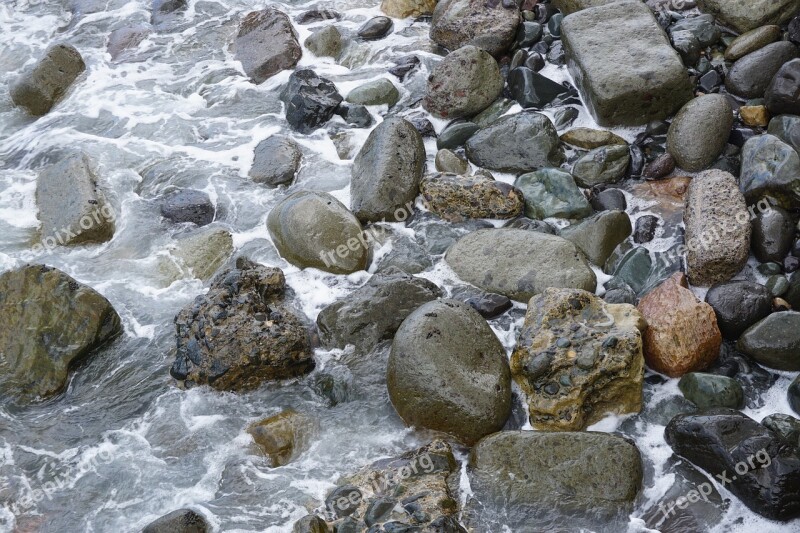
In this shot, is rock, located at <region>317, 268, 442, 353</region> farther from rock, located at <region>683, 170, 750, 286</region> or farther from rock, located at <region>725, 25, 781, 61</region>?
rock, located at <region>725, 25, 781, 61</region>

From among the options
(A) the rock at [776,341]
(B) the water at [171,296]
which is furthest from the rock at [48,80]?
(A) the rock at [776,341]

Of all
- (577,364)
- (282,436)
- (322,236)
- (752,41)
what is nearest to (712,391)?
(577,364)

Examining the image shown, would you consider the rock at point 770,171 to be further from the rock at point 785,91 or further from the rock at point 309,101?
the rock at point 309,101

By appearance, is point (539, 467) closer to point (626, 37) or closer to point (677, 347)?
point (677, 347)

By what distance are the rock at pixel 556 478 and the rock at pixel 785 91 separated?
11.6 ft

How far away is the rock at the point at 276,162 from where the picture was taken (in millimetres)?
7406

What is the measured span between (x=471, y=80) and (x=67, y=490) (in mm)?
5270

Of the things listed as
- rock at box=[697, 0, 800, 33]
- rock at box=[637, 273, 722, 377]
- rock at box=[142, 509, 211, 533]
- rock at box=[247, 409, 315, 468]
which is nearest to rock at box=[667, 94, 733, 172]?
rock at box=[697, 0, 800, 33]

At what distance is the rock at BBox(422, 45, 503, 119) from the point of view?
7598mm

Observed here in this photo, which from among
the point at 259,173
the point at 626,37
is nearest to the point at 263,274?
the point at 259,173

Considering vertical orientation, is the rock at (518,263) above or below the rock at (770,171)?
below

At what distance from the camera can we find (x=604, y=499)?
14.8 feet

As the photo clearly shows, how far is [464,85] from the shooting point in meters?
7.59

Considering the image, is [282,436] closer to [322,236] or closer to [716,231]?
[322,236]
